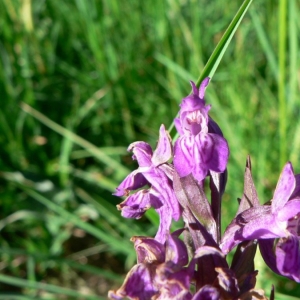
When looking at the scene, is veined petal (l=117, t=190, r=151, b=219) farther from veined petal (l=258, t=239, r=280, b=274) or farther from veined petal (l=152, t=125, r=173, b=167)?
veined petal (l=258, t=239, r=280, b=274)

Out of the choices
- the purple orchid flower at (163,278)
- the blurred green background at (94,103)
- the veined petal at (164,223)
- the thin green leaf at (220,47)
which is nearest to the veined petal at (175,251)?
the purple orchid flower at (163,278)

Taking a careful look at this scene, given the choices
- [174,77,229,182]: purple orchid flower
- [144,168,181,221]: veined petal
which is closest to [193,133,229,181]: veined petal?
[174,77,229,182]: purple orchid flower

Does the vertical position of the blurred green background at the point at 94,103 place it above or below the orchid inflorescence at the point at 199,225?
above

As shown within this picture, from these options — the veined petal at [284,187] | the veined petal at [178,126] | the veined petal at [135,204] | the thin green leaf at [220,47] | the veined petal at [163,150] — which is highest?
the thin green leaf at [220,47]

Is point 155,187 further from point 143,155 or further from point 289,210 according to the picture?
point 289,210

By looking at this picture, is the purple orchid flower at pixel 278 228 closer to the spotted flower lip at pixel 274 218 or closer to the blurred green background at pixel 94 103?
the spotted flower lip at pixel 274 218

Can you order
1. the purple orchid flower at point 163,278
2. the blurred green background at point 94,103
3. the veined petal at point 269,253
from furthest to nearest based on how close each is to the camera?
the blurred green background at point 94,103
the veined petal at point 269,253
the purple orchid flower at point 163,278

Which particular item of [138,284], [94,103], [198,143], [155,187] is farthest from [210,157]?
[94,103]
